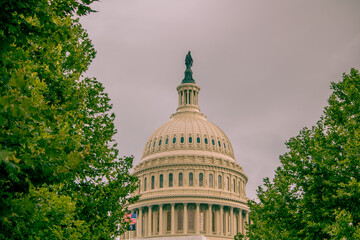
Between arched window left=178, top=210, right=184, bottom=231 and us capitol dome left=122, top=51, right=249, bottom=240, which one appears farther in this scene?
arched window left=178, top=210, right=184, bottom=231

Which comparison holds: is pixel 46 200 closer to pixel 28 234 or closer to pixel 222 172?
pixel 28 234

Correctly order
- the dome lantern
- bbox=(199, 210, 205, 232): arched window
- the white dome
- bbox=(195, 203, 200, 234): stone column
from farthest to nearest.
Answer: the dome lantern < the white dome < bbox=(199, 210, 205, 232): arched window < bbox=(195, 203, 200, 234): stone column

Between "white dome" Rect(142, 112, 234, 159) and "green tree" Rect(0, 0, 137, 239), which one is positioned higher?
"white dome" Rect(142, 112, 234, 159)

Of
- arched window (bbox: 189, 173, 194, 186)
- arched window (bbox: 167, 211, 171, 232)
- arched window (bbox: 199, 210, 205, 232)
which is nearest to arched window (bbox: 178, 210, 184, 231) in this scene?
arched window (bbox: 167, 211, 171, 232)

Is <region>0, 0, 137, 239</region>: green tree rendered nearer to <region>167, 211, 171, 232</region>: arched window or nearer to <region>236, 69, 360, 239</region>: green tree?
<region>236, 69, 360, 239</region>: green tree

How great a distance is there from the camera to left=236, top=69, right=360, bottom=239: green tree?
79.2ft

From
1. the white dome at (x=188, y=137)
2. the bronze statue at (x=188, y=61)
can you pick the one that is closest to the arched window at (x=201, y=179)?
the white dome at (x=188, y=137)

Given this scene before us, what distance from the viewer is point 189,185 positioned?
128750 millimetres

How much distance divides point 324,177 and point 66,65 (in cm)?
1387

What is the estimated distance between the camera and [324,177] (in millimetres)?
26516

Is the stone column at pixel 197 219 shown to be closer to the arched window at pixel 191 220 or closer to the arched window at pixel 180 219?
the arched window at pixel 191 220

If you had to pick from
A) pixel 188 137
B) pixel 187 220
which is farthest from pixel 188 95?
pixel 187 220

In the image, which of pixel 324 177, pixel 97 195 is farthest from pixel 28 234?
pixel 324 177

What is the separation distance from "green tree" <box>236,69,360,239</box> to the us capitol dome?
303 feet
